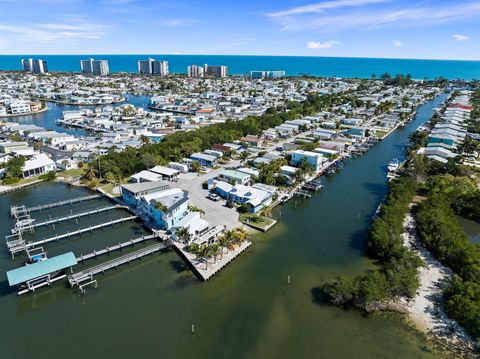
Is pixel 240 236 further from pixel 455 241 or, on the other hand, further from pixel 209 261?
pixel 455 241

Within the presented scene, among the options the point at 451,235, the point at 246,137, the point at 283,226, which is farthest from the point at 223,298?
the point at 246,137

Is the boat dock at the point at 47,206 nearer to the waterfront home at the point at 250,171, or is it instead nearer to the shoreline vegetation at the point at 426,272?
the waterfront home at the point at 250,171

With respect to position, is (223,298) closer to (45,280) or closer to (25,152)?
(45,280)

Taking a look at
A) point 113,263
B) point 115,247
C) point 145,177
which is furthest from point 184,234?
point 145,177

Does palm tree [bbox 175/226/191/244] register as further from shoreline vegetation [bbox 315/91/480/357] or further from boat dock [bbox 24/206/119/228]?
shoreline vegetation [bbox 315/91/480/357]

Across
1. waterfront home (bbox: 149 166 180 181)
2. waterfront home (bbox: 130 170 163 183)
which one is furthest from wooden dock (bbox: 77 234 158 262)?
waterfront home (bbox: 149 166 180 181)

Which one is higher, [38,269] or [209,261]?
[38,269]
